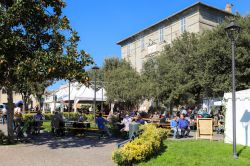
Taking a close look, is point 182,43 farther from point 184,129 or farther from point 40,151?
point 40,151

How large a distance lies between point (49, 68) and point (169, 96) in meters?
18.3

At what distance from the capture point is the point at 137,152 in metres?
9.45

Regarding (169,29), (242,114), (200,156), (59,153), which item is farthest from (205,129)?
(169,29)

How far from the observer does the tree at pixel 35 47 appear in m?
13.0

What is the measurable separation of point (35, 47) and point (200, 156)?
7.93m

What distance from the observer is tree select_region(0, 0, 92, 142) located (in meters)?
13.0

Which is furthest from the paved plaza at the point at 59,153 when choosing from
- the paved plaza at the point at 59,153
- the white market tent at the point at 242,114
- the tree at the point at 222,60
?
the tree at the point at 222,60

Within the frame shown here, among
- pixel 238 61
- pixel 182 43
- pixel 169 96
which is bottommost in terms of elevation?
pixel 169 96

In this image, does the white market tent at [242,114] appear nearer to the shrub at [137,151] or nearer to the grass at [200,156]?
the grass at [200,156]

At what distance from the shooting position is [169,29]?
47.2 metres

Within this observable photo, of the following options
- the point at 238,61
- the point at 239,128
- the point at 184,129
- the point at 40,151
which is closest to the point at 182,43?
the point at 238,61

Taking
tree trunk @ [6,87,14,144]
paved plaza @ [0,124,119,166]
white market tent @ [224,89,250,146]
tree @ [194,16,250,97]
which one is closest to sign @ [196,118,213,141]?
white market tent @ [224,89,250,146]

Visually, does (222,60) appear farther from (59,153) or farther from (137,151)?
(137,151)

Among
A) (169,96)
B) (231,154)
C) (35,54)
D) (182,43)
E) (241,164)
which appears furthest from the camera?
(182,43)
